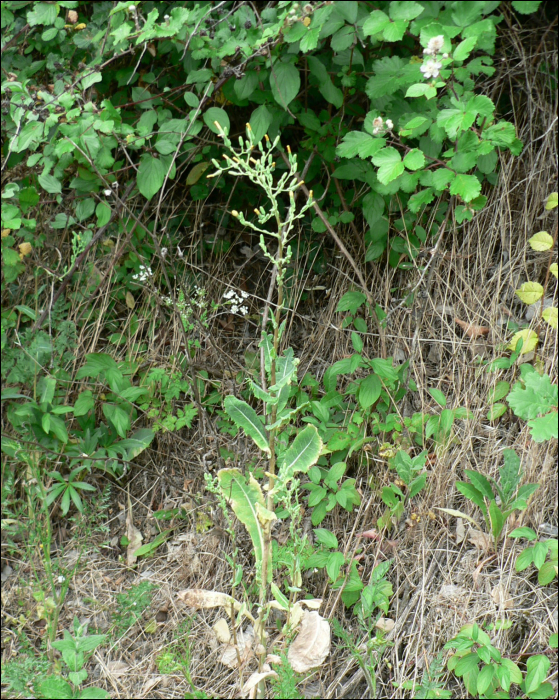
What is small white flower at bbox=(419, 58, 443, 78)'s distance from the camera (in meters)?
2.08

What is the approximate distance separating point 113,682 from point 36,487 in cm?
77

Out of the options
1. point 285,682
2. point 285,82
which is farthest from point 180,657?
point 285,82

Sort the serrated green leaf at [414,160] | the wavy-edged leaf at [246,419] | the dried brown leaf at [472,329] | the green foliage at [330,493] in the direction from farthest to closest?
the dried brown leaf at [472,329]
the green foliage at [330,493]
the serrated green leaf at [414,160]
the wavy-edged leaf at [246,419]

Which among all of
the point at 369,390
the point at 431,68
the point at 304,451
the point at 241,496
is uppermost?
the point at 431,68

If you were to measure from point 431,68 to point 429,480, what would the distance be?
1396 mm

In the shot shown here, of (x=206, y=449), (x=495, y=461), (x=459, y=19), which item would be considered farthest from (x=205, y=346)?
(x=459, y=19)

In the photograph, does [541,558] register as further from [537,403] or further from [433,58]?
[433,58]

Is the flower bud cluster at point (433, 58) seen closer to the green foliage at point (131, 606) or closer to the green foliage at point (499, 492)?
the green foliage at point (499, 492)

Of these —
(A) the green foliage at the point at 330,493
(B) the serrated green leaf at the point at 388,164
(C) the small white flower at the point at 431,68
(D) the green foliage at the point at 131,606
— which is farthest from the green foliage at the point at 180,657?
(C) the small white flower at the point at 431,68

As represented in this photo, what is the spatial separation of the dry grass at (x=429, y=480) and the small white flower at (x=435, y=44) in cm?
69

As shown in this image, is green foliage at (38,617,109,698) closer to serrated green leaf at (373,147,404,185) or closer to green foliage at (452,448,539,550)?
green foliage at (452,448,539,550)

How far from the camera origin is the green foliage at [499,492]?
2.12 meters

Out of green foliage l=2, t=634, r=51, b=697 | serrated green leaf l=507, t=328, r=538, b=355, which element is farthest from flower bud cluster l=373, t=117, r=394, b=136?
green foliage l=2, t=634, r=51, b=697

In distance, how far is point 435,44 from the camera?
2.05 meters
